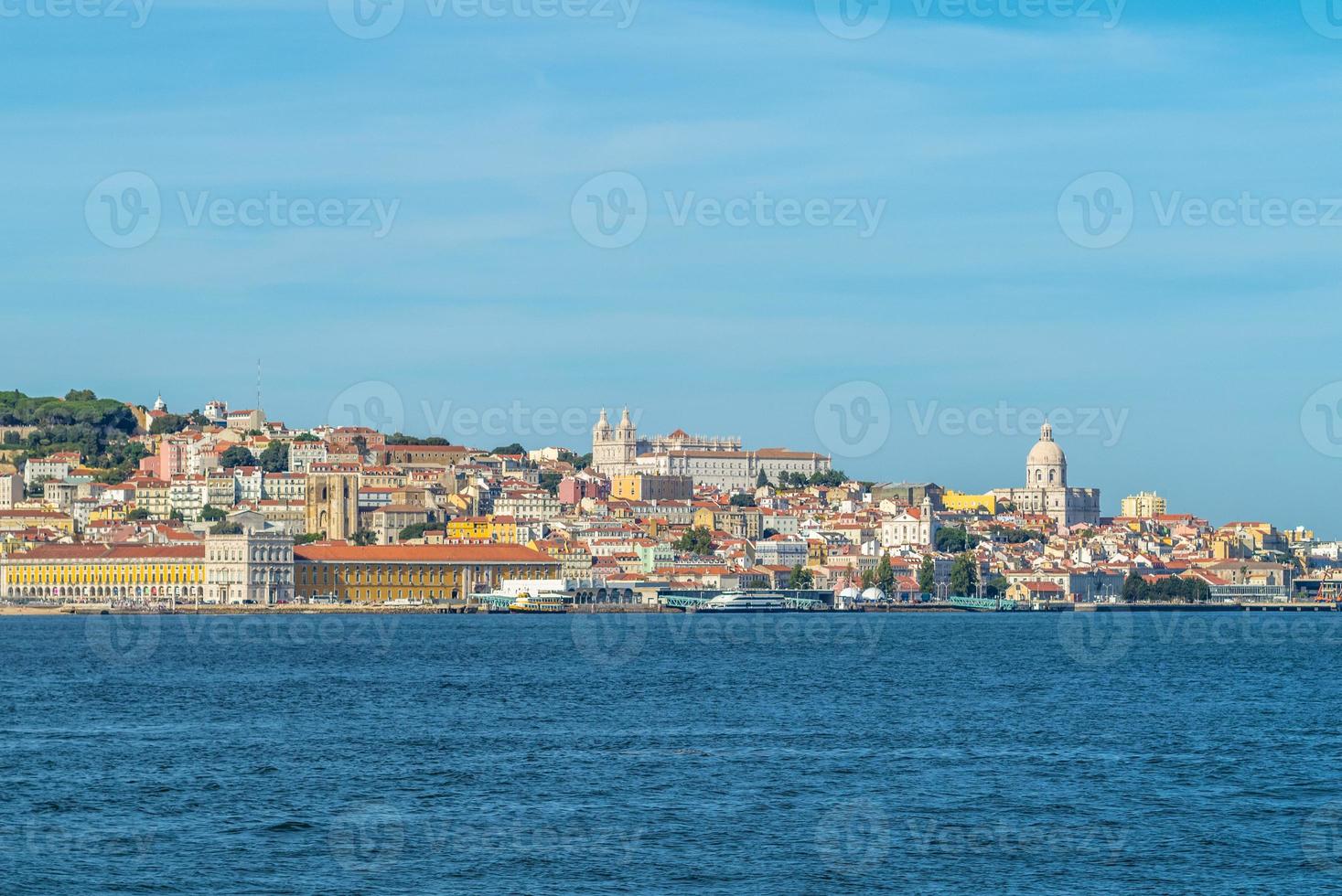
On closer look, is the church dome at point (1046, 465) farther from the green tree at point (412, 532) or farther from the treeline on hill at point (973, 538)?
the green tree at point (412, 532)

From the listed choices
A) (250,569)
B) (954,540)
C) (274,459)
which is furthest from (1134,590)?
(274,459)

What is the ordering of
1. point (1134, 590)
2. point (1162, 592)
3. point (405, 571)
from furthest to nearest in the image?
point (1162, 592)
point (1134, 590)
point (405, 571)

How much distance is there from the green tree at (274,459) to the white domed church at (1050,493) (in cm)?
5037

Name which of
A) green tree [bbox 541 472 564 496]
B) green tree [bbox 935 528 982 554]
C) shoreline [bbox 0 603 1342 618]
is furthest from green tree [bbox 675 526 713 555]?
green tree [bbox 541 472 564 496]

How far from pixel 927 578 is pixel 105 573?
3511 cm

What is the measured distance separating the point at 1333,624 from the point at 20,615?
163ft

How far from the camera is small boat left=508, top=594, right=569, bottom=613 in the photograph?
85.9 metres

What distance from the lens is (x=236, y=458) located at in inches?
4643

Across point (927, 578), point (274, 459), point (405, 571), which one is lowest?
point (927, 578)

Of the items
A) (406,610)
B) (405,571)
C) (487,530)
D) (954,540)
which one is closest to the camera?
(406,610)

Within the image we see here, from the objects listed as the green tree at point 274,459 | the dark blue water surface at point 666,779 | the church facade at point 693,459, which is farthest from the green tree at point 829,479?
the dark blue water surface at point 666,779

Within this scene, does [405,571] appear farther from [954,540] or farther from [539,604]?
[954,540]

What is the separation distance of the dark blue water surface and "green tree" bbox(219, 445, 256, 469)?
78905 millimetres

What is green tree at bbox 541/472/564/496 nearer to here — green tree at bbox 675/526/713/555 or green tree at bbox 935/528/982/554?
green tree at bbox 935/528/982/554
